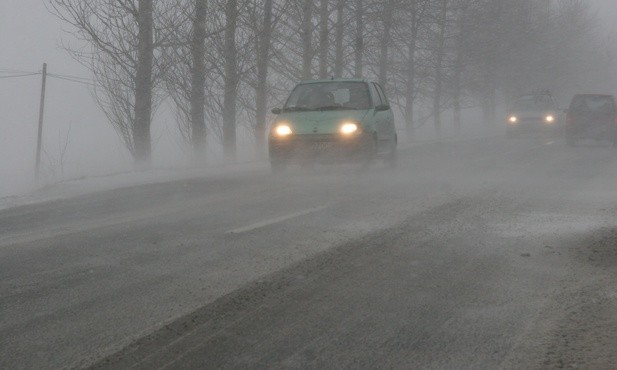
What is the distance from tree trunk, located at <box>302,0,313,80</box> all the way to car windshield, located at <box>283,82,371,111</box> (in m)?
9.74

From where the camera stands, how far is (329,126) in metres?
15.3

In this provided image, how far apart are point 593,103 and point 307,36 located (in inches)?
431

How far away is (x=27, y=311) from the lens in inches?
199

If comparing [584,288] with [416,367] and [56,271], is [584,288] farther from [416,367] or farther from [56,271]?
[56,271]

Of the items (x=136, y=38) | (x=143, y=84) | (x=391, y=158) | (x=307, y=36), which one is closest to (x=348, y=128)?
(x=391, y=158)

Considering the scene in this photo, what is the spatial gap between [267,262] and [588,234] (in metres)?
3.73

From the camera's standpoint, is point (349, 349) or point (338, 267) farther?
point (338, 267)

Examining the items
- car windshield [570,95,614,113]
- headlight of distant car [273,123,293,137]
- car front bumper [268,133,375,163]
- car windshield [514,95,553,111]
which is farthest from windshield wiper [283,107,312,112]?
car windshield [514,95,553,111]

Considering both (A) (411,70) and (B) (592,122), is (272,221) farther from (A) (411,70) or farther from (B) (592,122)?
(A) (411,70)

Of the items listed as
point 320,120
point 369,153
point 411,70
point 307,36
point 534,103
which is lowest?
point 369,153

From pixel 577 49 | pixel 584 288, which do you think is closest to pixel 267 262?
pixel 584 288

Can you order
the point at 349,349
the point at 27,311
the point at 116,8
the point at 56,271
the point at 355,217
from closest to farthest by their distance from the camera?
the point at 349,349
the point at 27,311
the point at 56,271
the point at 355,217
the point at 116,8

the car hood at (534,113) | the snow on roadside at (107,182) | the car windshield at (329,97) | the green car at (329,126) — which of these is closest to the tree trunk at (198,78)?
the snow on roadside at (107,182)

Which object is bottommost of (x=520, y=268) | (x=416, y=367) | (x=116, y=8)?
(x=416, y=367)
